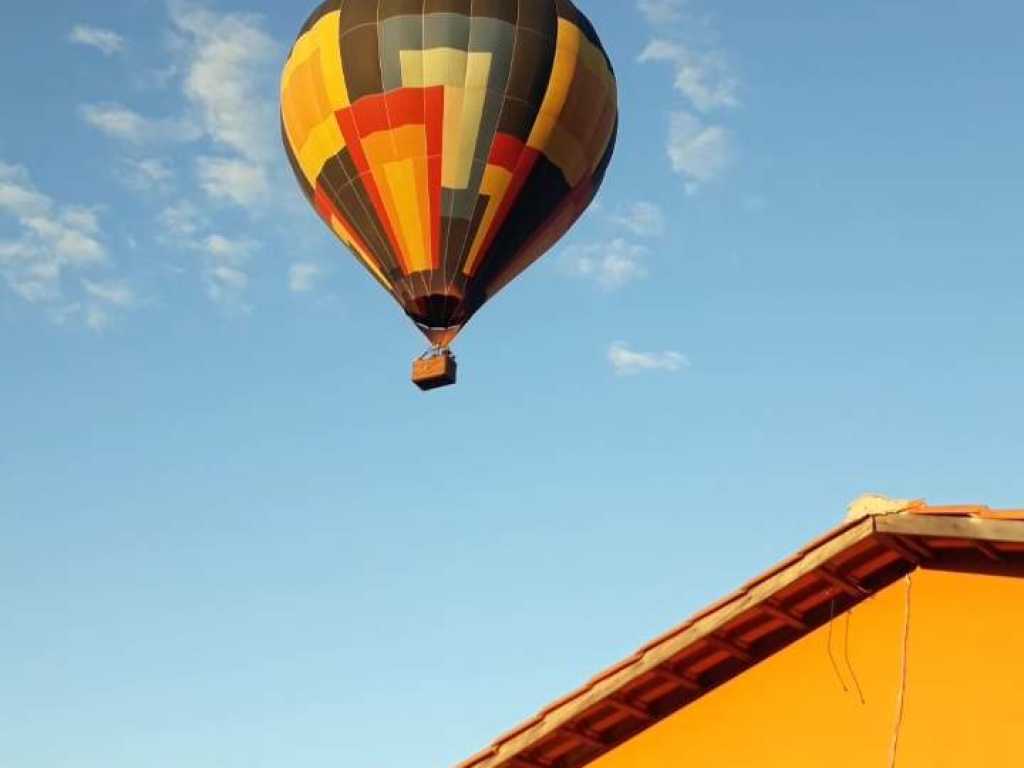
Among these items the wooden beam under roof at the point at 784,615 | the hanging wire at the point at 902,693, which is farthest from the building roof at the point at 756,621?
the hanging wire at the point at 902,693

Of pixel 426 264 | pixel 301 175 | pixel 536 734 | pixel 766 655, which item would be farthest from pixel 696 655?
pixel 301 175

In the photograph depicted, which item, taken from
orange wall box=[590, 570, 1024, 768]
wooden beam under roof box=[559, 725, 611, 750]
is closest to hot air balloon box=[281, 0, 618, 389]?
wooden beam under roof box=[559, 725, 611, 750]

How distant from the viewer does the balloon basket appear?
28.8 metres

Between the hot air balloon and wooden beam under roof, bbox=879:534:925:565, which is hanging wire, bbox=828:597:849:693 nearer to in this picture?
wooden beam under roof, bbox=879:534:925:565

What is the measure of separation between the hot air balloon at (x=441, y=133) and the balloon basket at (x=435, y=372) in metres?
0.03

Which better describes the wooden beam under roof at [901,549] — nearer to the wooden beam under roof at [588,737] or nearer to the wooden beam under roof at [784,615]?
the wooden beam under roof at [784,615]

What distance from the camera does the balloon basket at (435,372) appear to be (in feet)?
94.5

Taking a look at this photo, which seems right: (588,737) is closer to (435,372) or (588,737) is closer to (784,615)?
(784,615)

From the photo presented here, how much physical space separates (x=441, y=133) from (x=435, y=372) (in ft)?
15.4

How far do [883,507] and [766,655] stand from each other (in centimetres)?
204

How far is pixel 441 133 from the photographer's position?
2892 cm

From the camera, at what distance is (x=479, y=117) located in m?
28.9

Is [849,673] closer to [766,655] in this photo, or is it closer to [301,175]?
[766,655]

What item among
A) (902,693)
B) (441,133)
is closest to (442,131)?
(441,133)
